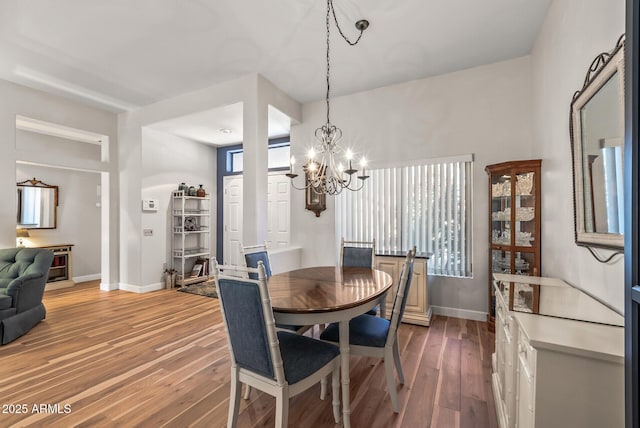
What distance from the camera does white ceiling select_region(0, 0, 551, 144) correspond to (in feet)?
8.46

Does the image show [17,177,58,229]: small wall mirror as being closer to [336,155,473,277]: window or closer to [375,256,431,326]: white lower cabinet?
[336,155,473,277]: window

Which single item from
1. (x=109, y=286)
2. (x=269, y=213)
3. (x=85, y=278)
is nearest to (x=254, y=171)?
(x=269, y=213)

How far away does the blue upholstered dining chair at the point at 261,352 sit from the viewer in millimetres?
1393

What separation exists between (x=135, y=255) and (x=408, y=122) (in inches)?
189

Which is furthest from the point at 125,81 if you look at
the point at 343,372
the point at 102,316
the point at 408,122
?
the point at 343,372

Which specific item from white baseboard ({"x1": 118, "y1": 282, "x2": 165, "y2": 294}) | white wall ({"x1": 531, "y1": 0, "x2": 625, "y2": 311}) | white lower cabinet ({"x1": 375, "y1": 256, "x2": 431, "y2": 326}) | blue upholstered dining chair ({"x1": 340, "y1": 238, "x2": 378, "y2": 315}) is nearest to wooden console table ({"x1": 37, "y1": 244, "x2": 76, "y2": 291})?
white baseboard ({"x1": 118, "y1": 282, "x2": 165, "y2": 294})

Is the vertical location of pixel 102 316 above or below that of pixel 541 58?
below

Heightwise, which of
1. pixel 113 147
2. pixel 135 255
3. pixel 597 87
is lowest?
pixel 135 255

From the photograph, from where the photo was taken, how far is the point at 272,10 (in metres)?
2.61

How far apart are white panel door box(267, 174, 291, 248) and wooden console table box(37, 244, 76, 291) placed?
145 inches

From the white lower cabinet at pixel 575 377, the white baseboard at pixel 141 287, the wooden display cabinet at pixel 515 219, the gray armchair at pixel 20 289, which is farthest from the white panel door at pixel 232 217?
the white lower cabinet at pixel 575 377

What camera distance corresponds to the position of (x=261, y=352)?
144 cm

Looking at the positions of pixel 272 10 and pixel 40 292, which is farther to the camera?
pixel 40 292

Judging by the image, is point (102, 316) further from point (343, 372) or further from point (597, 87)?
point (597, 87)
